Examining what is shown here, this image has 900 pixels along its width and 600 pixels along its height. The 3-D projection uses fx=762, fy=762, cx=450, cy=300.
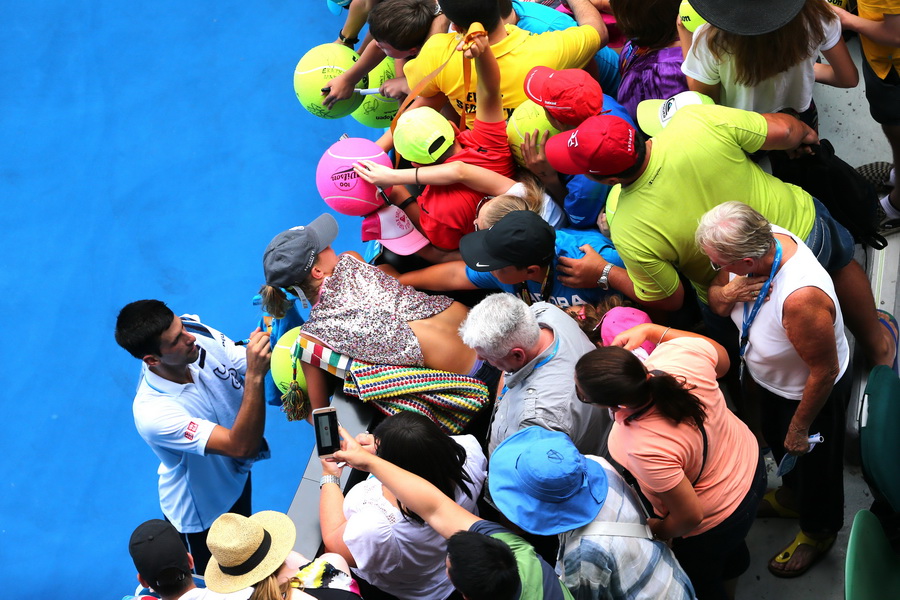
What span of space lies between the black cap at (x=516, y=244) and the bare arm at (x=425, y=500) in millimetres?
811

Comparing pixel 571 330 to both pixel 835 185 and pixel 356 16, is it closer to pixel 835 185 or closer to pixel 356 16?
pixel 835 185

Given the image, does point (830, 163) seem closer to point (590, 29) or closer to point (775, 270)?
point (775, 270)

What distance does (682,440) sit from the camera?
207 cm

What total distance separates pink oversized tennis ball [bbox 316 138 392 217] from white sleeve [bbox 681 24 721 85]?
1.31 m

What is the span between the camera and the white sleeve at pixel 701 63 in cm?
267

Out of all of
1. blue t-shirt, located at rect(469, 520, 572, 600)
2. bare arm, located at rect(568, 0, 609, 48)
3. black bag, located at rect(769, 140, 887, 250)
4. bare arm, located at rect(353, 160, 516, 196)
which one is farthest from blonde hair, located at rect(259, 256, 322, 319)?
black bag, located at rect(769, 140, 887, 250)

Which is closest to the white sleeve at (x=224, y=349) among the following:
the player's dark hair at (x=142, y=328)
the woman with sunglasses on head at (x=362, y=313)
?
the player's dark hair at (x=142, y=328)

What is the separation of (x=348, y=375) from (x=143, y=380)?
110 centimetres

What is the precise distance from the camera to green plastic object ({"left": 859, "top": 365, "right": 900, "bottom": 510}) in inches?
95.7

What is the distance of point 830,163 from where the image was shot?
2.86 m

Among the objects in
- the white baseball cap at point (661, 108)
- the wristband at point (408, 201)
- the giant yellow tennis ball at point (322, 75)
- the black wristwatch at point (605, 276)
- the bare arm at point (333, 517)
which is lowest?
the black wristwatch at point (605, 276)

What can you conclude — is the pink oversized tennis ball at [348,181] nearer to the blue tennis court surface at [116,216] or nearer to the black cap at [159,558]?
the black cap at [159,558]

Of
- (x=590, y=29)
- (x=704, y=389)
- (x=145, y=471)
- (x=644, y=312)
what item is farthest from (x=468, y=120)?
(x=145, y=471)

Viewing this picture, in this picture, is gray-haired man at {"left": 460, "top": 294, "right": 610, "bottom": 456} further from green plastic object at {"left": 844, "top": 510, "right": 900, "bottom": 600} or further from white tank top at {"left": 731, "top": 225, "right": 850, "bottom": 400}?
green plastic object at {"left": 844, "top": 510, "right": 900, "bottom": 600}
